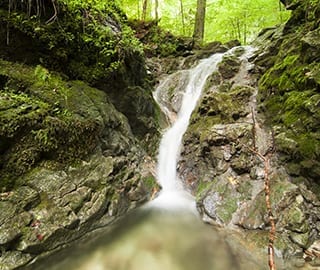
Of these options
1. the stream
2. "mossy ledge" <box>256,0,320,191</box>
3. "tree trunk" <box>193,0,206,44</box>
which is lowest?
the stream

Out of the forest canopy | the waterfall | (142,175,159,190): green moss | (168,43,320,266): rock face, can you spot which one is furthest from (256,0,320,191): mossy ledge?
the forest canopy

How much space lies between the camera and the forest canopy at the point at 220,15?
1193cm

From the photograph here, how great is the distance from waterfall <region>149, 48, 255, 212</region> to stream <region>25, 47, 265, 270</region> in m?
0.04

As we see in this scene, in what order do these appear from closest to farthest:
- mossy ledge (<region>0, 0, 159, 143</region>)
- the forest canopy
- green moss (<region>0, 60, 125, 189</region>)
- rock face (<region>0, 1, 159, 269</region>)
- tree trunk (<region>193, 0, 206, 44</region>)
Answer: rock face (<region>0, 1, 159, 269</region>) < green moss (<region>0, 60, 125, 189</region>) < mossy ledge (<region>0, 0, 159, 143</region>) < tree trunk (<region>193, 0, 206, 44</region>) < the forest canopy

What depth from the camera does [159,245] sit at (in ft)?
11.8

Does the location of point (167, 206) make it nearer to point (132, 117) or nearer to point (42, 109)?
point (132, 117)

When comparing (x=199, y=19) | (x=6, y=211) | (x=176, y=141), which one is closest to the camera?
(x=6, y=211)

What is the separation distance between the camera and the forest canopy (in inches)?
470

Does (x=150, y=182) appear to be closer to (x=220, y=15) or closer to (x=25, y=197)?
(x=25, y=197)

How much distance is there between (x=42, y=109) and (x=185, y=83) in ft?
19.2

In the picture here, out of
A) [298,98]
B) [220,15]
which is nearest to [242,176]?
[298,98]

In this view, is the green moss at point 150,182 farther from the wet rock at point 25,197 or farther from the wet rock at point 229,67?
the wet rock at point 229,67

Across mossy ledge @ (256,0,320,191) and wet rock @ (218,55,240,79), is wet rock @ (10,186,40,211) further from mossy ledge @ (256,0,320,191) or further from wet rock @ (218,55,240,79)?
wet rock @ (218,55,240,79)

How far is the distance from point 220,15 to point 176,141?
1041cm
